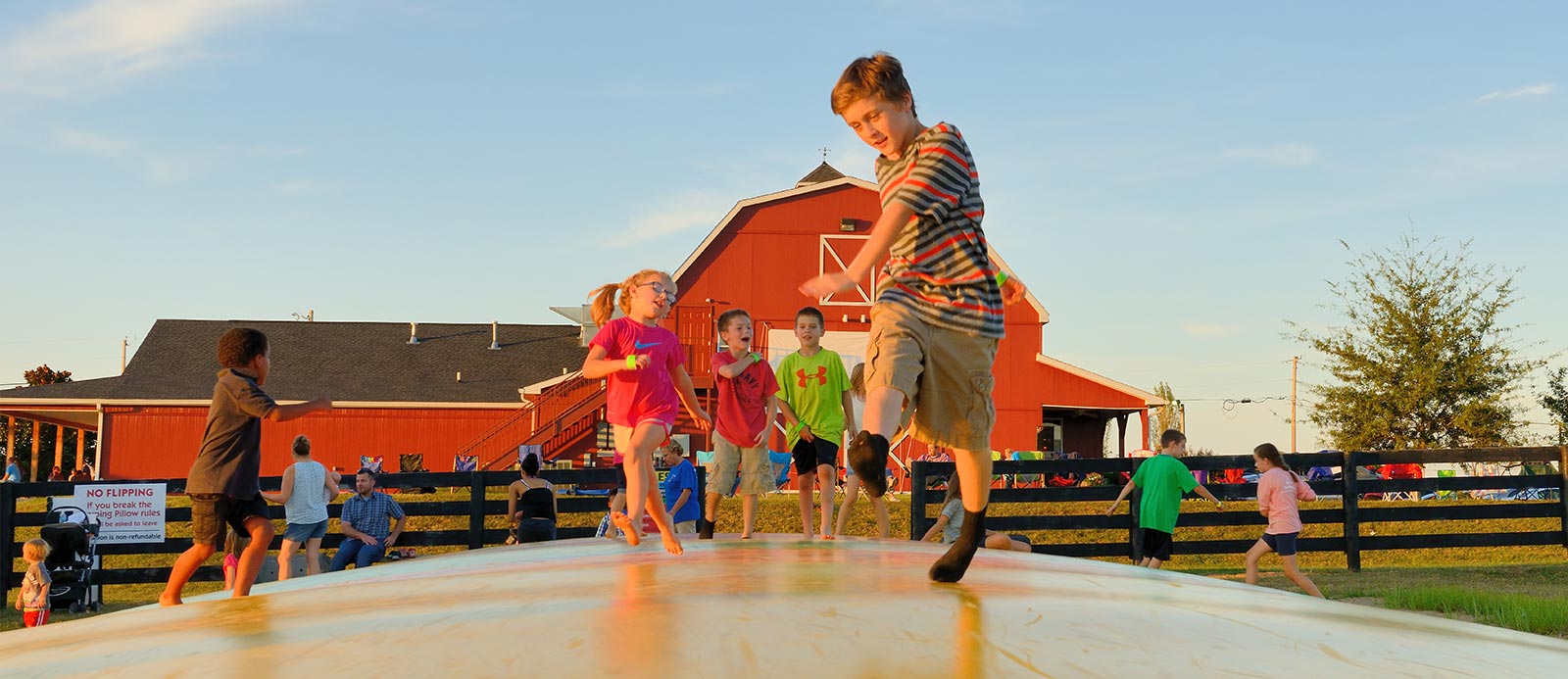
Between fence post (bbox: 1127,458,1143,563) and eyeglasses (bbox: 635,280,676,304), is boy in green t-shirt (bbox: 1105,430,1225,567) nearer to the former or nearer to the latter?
fence post (bbox: 1127,458,1143,563)

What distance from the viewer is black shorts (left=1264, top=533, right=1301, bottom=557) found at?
29.2 feet

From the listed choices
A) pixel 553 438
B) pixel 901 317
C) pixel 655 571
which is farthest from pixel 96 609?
pixel 553 438

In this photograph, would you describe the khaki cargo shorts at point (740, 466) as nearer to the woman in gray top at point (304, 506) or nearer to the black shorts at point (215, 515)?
the black shorts at point (215, 515)

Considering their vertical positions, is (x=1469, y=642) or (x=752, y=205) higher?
(x=752, y=205)

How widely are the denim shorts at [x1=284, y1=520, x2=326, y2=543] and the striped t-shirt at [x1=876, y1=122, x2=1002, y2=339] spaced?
808 cm

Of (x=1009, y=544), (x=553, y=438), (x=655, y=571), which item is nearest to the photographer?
(x=655, y=571)

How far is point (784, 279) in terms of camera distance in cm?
2984

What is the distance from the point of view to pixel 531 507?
10.9m

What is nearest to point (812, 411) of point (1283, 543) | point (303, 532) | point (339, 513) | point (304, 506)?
point (1283, 543)

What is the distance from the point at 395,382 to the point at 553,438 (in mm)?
7979

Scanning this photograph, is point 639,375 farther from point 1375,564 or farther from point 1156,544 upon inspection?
point 1375,564

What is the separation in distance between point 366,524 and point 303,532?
3.34 feet

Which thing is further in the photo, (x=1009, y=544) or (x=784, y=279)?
(x=784, y=279)

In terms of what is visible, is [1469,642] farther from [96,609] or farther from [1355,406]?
[1355,406]
